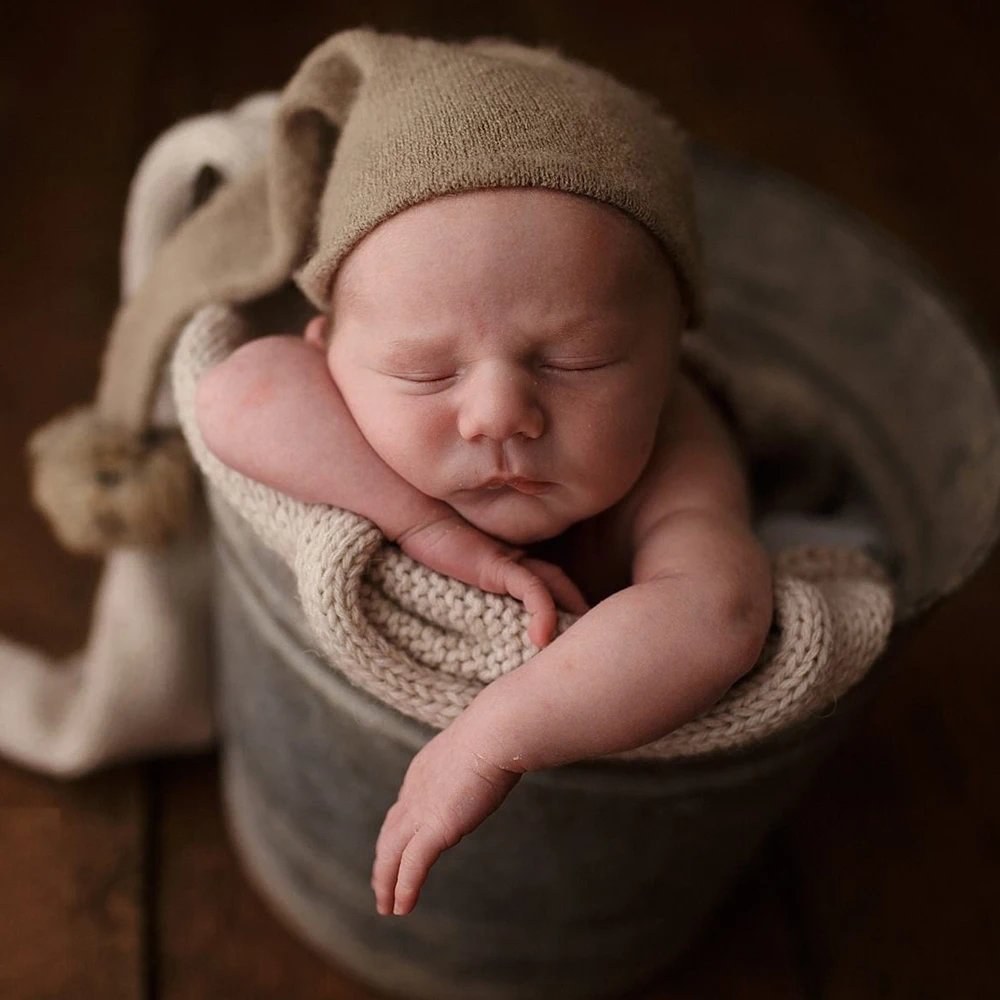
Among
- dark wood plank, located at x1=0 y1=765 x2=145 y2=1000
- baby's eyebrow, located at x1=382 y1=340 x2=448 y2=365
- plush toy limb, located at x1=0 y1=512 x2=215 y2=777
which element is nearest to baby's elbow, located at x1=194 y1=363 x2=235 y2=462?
baby's eyebrow, located at x1=382 y1=340 x2=448 y2=365

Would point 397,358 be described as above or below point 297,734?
above

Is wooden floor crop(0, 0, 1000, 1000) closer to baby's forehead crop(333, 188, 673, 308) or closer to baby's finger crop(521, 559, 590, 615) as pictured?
baby's finger crop(521, 559, 590, 615)

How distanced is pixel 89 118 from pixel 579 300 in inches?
41.8

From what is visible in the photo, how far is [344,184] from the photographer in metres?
0.67

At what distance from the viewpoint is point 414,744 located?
2.31 ft

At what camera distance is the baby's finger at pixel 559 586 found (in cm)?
68

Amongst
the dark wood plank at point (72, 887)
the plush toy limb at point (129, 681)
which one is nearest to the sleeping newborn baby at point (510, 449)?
the plush toy limb at point (129, 681)

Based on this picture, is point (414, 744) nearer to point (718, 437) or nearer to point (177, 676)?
point (718, 437)

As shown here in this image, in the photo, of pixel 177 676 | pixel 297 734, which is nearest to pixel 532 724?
pixel 297 734

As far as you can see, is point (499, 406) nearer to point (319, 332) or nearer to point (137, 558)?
point (319, 332)

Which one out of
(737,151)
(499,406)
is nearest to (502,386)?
(499,406)

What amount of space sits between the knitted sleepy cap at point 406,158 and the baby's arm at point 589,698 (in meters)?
0.20

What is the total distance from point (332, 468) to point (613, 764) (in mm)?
228

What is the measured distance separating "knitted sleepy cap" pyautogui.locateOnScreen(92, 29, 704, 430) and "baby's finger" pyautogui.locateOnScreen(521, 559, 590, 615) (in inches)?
7.3
